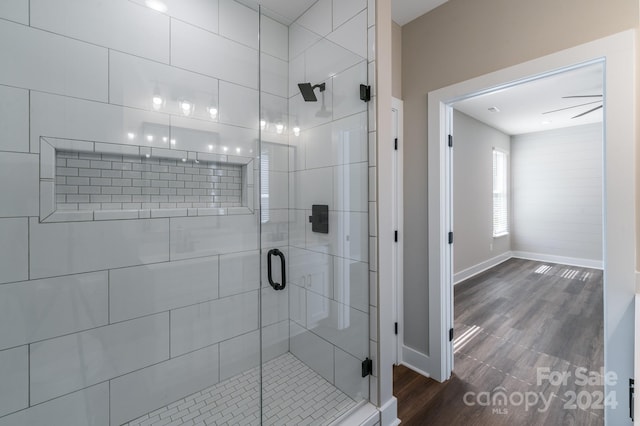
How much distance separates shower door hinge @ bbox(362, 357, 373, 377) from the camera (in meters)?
1.55

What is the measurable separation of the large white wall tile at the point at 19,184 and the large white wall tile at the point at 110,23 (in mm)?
632

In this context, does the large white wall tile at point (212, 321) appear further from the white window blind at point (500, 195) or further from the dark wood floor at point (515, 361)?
the white window blind at point (500, 195)

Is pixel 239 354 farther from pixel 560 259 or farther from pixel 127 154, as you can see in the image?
pixel 560 259

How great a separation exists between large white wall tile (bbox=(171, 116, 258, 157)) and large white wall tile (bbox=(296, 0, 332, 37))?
81 cm

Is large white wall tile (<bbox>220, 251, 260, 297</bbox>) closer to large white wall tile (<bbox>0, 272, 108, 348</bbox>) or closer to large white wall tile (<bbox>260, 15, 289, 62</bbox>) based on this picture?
large white wall tile (<bbox>0, 272, 108, 348</bbox>)

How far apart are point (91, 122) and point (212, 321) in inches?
52.7

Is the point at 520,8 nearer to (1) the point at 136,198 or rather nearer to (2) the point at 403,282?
(2) the point at 403,282

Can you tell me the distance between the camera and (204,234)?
1768 millimetres

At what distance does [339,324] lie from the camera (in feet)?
5.49

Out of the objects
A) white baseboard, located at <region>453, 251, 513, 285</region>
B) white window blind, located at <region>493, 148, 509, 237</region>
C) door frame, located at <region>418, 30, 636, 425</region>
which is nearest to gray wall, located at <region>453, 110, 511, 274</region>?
white baseboard, located at <region>453, 251, 513, 285</region>

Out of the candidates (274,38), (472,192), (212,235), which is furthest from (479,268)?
(274,38)

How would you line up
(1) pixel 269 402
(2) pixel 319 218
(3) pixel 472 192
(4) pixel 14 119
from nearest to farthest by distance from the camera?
(4) pixel 14 119, (1) pixel 269 402, (2) pixel 319 218, (3) pixel 472 192

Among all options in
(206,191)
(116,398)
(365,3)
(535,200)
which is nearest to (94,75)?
(206,191)

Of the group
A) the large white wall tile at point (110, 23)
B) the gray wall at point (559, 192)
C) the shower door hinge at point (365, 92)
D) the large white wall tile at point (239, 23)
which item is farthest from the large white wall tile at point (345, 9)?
the gray wall at point (559, 192)
